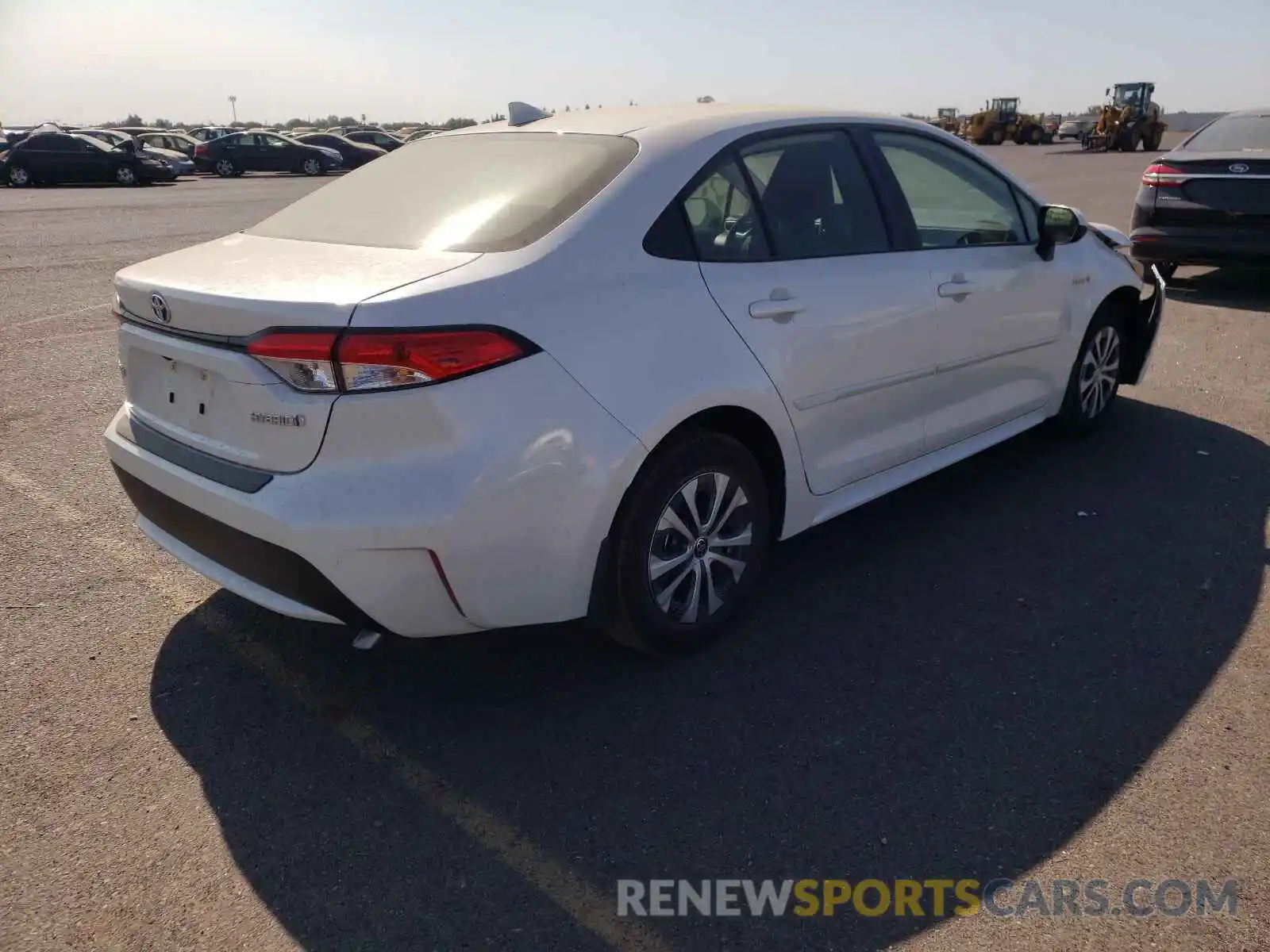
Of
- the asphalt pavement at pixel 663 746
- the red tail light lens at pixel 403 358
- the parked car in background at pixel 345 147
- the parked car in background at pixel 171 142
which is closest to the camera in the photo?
the asphalt pavement at pixel 663 746

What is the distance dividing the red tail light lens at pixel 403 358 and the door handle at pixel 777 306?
A: 106cm

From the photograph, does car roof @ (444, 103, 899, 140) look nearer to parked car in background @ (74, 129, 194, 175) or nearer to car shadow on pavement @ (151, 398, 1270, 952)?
car shadow on pavement @ (151, 398, 1270, 952)

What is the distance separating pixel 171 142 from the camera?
3816cm

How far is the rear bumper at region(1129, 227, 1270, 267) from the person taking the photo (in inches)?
335

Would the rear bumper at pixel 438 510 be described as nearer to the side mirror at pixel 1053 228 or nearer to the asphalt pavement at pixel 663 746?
the asphalt pavement at pixel 663 746

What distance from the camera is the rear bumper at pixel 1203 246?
27.9 feet

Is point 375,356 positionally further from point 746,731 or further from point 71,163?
point 71,163

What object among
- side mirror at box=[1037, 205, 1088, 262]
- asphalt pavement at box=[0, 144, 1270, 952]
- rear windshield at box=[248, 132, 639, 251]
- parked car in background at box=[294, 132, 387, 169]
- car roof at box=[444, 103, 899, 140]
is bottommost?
parked car in background at box=[294, 132, 387, 169]

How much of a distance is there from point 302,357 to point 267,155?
35.5 meters

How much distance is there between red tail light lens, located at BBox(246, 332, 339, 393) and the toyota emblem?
17.4 inches

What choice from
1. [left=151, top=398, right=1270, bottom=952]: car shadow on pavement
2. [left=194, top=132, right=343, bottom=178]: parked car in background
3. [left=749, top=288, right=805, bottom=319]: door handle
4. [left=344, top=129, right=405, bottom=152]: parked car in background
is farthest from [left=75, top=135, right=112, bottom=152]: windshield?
[left=749, top=288, right=805, bottom=319]: door handle

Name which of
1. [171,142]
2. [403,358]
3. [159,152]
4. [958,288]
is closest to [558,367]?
[403,358]

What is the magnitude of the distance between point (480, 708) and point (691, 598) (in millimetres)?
753

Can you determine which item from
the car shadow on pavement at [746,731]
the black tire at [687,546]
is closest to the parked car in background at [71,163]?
the car shadow on pavement at [746,731]
